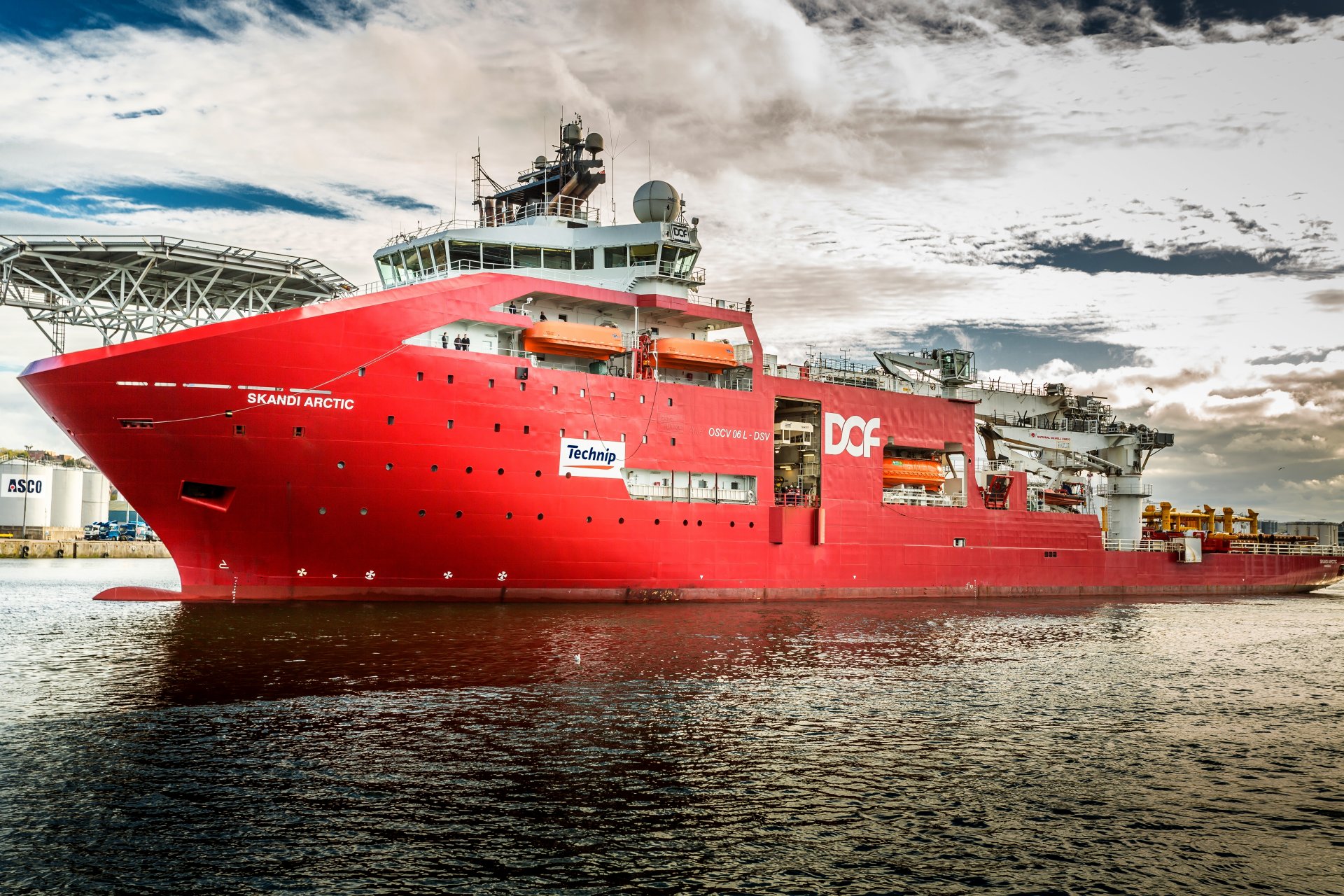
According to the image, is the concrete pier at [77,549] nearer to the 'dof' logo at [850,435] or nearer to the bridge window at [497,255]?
the bridge window at [497,255]

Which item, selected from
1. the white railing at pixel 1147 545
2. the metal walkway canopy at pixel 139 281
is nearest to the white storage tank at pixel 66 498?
the metal walkway canopy at pixel 139 281

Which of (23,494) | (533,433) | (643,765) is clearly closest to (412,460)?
(533,433)

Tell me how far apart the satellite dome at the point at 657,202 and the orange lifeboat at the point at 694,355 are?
440cm

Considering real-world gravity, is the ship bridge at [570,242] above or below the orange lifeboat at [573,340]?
above

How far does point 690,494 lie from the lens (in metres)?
28.2

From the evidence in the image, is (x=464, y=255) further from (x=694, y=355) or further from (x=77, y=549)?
(x=77, y=549)

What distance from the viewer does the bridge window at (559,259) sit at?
2920cm

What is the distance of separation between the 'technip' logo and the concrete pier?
148 feet

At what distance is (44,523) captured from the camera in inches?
2773

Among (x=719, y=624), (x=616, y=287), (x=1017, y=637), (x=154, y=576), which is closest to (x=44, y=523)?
(x=154, y=576)

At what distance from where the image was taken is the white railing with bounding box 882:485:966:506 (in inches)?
1327

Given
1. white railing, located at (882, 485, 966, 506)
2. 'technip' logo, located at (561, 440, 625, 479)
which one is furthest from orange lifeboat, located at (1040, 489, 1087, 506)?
'technip' logo, located at (561, 440, 625, 479)

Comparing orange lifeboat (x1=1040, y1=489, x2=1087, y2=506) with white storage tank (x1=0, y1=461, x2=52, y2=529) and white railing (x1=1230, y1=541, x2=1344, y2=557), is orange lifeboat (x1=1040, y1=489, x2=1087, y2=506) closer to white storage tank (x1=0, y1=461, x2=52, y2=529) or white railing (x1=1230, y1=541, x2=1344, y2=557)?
white railing (x1=1230, y1=541, x2=1344, y2=557)

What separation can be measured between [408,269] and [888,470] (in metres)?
17.7
